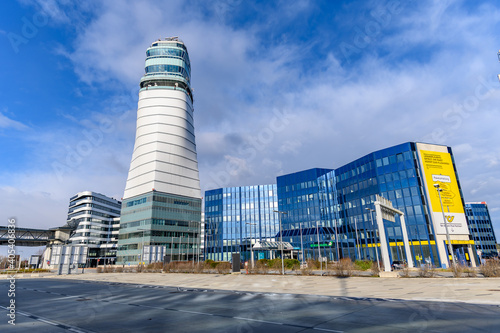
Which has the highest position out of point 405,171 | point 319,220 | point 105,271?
point 405,171

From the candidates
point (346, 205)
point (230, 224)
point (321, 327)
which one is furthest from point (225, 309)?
point (230, 224)

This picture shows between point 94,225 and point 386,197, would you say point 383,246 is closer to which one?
point 386,197

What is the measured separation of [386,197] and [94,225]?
126 meters

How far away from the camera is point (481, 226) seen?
126125 millimetres

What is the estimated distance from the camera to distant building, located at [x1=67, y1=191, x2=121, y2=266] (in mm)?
125025

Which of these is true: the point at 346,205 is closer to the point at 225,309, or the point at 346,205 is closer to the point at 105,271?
the point at 105,271

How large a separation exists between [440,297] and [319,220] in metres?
67.9

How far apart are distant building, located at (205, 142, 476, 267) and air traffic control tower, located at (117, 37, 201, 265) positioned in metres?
37.3

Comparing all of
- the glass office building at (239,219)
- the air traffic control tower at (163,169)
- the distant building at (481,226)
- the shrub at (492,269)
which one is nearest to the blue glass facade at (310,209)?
the glass office building at (239,219)

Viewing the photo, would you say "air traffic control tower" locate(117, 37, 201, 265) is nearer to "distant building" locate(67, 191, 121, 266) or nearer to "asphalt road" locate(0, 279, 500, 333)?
"distant building" locate(67, 191, 121, 266)

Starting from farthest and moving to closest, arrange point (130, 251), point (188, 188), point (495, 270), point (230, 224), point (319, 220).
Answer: point (188, 188) → point (230, 224) → point (130, 251) → point (319, 220) → point (495, 270)

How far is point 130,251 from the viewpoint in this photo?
312 ft

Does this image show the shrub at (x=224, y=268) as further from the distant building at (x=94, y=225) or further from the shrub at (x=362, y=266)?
the distant building at (x=94, y=225)

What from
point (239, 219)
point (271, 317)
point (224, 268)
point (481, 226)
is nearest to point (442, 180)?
point (224, 268)
